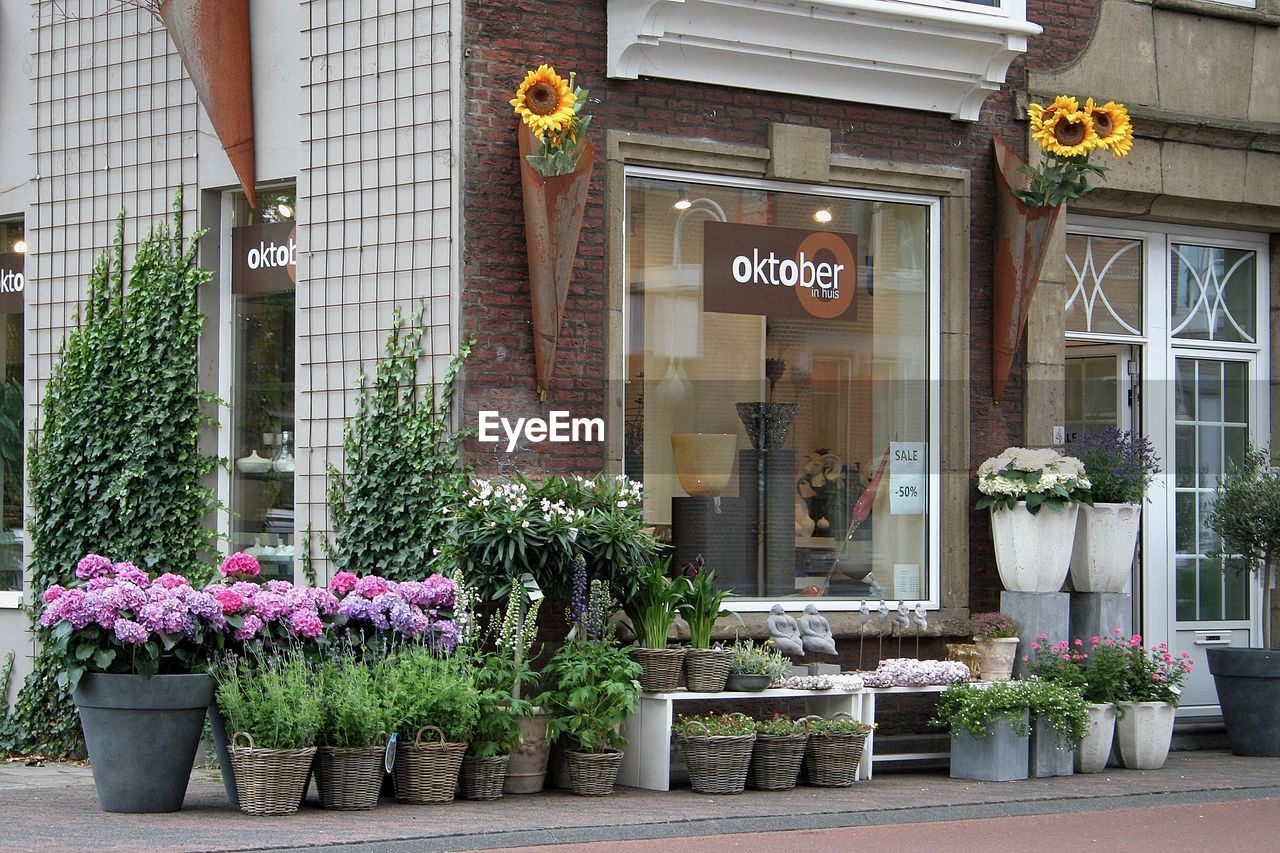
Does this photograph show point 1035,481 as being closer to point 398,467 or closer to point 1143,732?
point 1143,732

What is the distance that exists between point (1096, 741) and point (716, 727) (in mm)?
2854

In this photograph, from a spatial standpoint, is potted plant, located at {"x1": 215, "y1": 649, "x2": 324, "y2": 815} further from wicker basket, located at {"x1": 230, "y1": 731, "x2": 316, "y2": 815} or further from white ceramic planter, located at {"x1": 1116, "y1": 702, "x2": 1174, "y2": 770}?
white ceramic planter, located at {"x1": 1116, "y1": 702, "x2": 1174, "y2": 770}

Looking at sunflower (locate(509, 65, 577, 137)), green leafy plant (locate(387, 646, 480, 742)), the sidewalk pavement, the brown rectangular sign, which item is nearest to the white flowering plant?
the brown rectangular sign

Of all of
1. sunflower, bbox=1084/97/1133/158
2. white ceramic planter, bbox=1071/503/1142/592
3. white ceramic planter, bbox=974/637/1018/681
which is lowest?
white ceramic planter, bbox=974/637/1018/681

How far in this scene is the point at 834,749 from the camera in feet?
35.2

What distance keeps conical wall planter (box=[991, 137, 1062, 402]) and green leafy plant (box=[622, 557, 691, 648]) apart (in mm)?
3213

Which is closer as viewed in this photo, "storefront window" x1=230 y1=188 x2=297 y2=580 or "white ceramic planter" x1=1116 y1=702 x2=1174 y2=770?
"white ceramic planter" x1=1116 y1=702 x2=1174 y2=770

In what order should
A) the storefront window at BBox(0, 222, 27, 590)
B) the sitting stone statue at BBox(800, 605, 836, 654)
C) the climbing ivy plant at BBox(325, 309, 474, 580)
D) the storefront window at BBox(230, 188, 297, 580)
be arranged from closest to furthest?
the climbing ivy plant at BBox(325, 309, 474, 580) < the sitting stone statue at BBox(800, 605, 836, 654) < the storefront window at BBox(230, 188, 297, 580) < the storefront window at BBox(0, 222, 27, 590)

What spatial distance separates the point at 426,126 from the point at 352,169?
0.68 m

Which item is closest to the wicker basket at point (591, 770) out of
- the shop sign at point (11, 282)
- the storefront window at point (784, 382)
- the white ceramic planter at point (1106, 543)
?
the storefront window at point (784, 382)

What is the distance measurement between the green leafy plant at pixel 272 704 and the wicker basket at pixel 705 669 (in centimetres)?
230

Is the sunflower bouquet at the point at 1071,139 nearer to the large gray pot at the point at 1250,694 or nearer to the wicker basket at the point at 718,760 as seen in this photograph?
the large gray pot at the point at 1250,694

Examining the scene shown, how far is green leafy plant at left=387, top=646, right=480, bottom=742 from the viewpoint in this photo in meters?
9.42

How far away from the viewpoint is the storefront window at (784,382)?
11.6 m
